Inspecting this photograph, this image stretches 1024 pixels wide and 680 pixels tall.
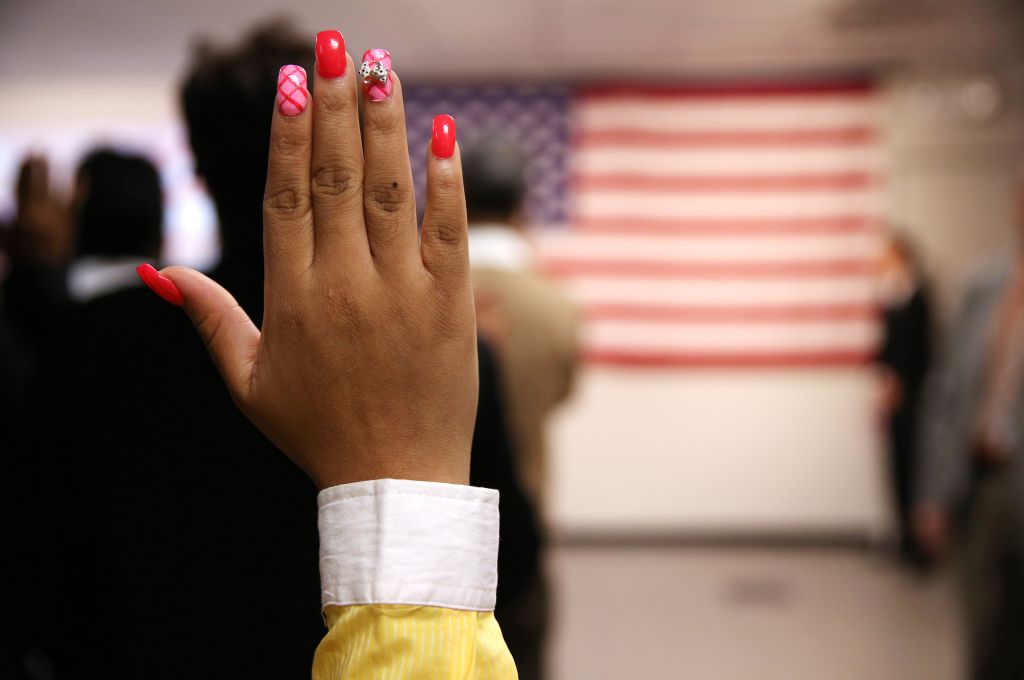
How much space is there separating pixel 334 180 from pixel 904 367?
17.0 ft

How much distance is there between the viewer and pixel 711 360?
555 centimetres

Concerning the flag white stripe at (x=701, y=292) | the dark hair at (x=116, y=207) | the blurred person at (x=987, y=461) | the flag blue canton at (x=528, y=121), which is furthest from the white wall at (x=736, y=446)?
the dark hair at (x=116, y=207)

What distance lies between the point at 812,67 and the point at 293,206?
17.9ft

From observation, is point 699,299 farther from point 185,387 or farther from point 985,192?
point 185,387

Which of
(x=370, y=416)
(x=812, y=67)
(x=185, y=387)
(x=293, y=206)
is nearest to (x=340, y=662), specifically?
(x=370, y=416)

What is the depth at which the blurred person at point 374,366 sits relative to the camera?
19.1 inches

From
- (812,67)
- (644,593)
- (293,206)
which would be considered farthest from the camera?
(812,67)

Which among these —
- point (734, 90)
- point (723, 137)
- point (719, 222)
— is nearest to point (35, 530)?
point (719, 222)

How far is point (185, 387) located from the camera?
2.66 feet

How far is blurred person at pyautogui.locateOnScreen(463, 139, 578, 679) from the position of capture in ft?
7.14

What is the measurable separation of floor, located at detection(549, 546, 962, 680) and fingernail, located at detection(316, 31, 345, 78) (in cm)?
295

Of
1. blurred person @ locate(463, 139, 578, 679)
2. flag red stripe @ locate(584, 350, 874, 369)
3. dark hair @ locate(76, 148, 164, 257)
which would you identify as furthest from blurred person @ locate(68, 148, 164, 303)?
flag red stripe @ locate(584, 350, 874, 369)

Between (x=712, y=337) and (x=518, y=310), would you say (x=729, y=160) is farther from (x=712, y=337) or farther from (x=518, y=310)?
(x=518, y=310)

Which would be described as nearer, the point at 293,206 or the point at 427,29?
the point at 293,206
